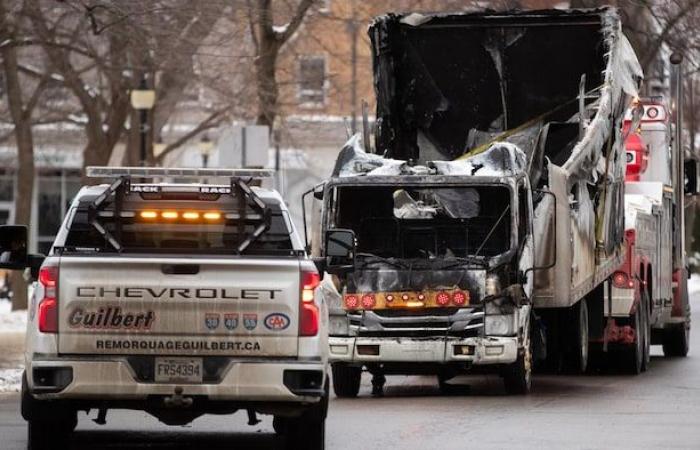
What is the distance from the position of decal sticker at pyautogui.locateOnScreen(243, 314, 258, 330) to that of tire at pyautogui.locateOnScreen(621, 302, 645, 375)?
11551 millimetres

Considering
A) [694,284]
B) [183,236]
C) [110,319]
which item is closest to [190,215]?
[183,236]

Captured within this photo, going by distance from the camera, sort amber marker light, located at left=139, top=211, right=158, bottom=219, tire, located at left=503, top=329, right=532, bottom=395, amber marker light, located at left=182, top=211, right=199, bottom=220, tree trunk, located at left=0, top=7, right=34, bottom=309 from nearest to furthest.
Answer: amber marker light, located at left=139, top=211, right=158, bottom=219
amber marker light, located at left=182, top=211, right=199, bottom=220
tire, located at left=503, top=329, right=532, bottom=395
tree trunk, located at left=0, top=7, right=34, bottom=309

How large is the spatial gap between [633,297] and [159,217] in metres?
10.5

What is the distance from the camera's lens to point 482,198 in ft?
64.2

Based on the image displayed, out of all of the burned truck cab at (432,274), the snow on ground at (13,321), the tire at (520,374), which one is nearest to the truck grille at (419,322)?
the burned truck cab at (432,274)

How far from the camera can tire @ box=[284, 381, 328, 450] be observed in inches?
499

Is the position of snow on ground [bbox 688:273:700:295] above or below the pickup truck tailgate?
below

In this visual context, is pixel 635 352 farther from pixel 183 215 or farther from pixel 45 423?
pixel 45 423

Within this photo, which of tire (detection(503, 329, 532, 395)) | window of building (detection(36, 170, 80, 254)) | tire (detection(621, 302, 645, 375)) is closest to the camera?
tire (detection(503, 329, 532, 395))

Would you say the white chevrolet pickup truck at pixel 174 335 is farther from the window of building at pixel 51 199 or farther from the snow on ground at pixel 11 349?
the window of building at pixel 51 199

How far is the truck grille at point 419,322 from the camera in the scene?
1881 cm

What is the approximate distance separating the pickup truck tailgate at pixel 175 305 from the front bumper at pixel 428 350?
22.0 feet

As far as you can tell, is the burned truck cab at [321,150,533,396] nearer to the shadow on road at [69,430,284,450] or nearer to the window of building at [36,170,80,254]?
the shadow on road at [69,430,284,450]

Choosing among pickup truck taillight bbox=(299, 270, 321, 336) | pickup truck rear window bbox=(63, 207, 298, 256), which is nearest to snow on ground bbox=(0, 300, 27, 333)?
pickup truck rear window bbox=(63, 207, 298, 256)
